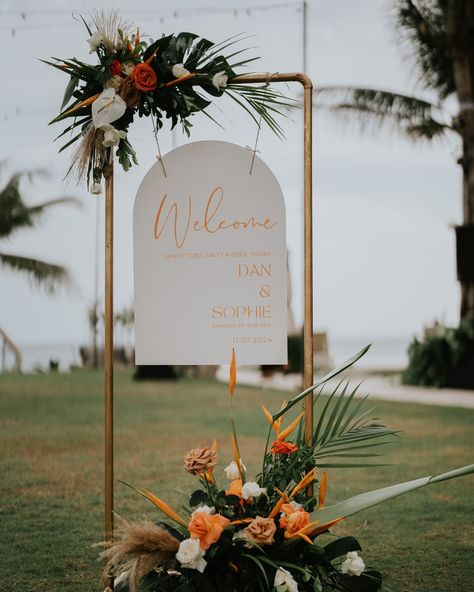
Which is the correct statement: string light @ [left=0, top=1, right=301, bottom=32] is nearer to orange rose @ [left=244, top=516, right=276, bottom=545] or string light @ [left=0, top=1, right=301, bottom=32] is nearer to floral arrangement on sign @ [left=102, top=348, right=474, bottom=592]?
floral arrangement on sign @ [left=102, top=348, right=474, bottom=592]

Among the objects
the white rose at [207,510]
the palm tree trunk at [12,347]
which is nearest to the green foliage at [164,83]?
the white rose at [207,510]

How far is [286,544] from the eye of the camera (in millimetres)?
2680

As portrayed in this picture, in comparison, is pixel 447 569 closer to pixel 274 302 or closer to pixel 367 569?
pixel 367 569

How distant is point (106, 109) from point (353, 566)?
79.2 inches

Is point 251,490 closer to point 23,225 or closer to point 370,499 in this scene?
point 370,499

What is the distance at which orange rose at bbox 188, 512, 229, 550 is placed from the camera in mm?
2562

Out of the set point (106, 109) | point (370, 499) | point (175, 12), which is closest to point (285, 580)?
point (370, 499)

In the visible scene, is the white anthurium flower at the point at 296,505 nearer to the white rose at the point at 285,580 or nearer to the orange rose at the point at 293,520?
the orange rose at the point at 293,520

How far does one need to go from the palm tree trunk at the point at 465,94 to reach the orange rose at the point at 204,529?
1100cm

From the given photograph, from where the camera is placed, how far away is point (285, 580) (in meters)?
2.51

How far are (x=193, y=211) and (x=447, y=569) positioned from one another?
86.3 inches

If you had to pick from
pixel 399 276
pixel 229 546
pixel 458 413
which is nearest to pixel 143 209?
pixel 229 546

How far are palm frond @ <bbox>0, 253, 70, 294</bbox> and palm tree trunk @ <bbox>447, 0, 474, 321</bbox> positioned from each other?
8.70 meters

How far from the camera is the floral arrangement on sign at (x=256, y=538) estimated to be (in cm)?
256
